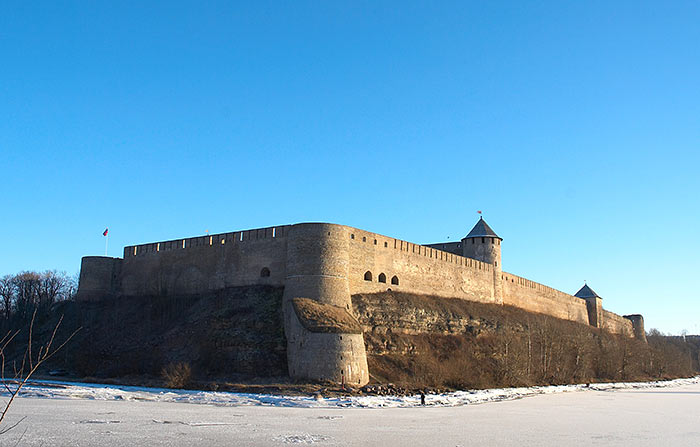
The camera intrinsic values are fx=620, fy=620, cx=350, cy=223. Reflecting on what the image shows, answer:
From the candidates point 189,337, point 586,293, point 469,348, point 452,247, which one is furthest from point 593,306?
point 189,337

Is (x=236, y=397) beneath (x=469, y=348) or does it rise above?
beneath

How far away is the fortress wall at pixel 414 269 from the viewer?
3366cm

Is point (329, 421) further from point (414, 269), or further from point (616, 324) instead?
point (616, 324)

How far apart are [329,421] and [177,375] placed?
40.6 ft

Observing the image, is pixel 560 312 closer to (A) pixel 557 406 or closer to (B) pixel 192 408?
(A) pixel 557 406

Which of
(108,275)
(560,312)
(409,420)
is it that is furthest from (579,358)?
(108,275)

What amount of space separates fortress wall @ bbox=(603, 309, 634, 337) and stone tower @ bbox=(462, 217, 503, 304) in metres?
24.7

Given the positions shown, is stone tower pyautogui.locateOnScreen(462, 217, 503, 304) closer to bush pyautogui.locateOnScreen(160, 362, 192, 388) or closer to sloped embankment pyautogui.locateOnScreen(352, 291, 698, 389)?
sloped embankment pyautogui.locateOnScreen(352, 291, 698, 389)

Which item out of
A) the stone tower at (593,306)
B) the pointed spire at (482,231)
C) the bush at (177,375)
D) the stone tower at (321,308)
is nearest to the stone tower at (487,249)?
the pointed spire at (482,231)

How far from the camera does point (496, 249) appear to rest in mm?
46125

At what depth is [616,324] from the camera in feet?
224

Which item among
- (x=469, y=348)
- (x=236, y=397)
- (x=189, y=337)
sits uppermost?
(x=189, y=337)

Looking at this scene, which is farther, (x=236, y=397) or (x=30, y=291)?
(x=30, y=291)

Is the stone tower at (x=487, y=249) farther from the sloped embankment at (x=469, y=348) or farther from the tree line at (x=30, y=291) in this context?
the tree line at (x=30, y=291)
